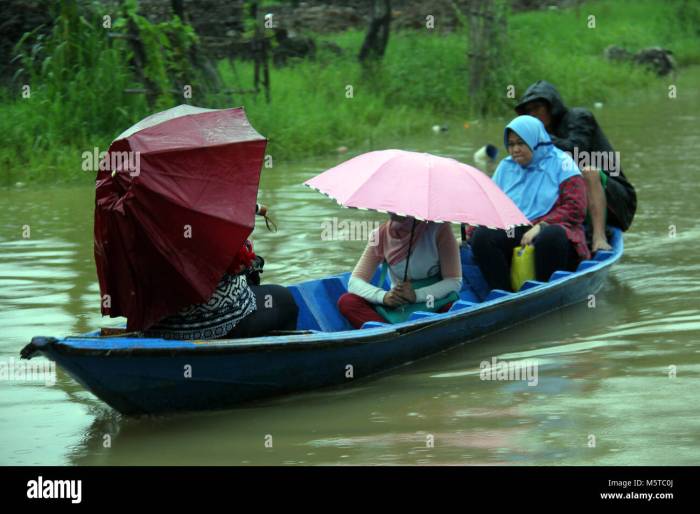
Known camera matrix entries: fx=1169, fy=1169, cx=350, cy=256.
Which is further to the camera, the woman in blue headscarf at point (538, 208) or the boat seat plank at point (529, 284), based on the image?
the woman in blue headscarf at point (538, 208)

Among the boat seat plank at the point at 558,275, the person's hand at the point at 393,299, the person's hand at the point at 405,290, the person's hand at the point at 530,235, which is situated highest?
the person's hand at the point at 530,235

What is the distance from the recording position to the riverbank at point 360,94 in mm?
12969

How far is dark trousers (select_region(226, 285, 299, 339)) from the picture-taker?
18.9ft

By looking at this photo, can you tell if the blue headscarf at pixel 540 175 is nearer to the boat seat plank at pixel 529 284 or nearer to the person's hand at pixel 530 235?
the person's hand at pixel 530 235

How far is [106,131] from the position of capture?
1329 centimetres

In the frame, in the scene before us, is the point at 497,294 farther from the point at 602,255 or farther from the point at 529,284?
the point at 602,255

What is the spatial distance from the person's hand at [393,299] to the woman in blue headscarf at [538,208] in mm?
1123

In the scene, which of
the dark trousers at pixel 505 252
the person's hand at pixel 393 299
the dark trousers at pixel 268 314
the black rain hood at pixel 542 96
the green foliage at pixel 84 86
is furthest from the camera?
the green foliage at pixel 84 86

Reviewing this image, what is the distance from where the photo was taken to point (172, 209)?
5215mm

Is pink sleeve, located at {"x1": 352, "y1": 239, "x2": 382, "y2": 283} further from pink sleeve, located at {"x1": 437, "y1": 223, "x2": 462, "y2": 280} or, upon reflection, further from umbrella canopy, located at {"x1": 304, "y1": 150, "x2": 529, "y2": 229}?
umbrella canopy, located at {"x1": 304, "y1": 150, "x2": 529, "y2": 229}

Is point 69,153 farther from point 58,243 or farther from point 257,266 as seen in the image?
point 257,266

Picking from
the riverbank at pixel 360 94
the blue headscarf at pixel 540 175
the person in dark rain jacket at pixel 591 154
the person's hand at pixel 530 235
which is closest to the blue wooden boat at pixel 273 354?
the person's hand at pixel 530 235

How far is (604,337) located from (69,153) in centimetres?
744
